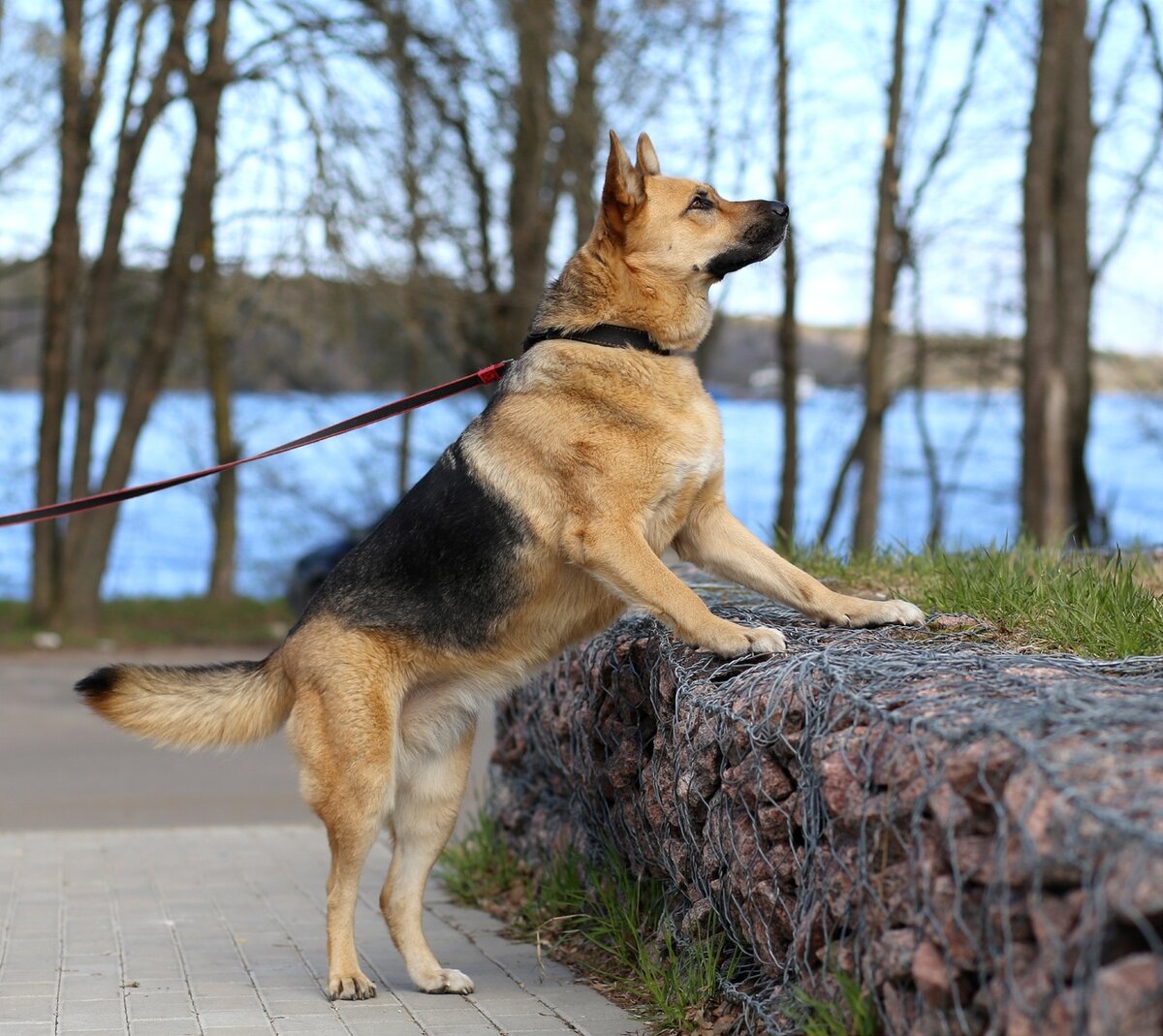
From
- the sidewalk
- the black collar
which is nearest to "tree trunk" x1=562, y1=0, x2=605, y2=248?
the sidewalk

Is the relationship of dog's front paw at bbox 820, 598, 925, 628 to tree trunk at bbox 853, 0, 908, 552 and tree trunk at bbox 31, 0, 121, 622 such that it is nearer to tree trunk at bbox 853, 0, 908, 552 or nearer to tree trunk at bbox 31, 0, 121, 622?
tree trunk at bbox 853, 0, 908, 552

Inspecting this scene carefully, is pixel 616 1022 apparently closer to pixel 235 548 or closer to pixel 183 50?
pixel 183 50

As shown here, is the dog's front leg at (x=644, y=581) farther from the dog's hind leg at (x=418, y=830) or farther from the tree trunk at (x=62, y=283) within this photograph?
the tree trunk at (x=62, y=283)

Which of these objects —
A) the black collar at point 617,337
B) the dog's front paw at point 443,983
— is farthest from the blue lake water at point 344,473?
the dog's front paw at point 443,983

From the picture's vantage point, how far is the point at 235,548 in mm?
22781

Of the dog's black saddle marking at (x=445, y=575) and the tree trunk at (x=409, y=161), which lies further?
the tree trunk at (x=409, y=161)

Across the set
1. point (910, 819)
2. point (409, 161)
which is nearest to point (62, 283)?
point (409, 161)

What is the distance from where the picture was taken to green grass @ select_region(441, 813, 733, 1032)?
13.5 ft

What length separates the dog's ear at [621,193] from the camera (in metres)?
4.95

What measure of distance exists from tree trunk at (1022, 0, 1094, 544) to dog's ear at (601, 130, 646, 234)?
385 inches

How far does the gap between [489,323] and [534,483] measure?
14.8 metres

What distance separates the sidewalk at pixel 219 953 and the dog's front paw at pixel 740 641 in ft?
3.93

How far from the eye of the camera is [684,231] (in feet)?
16.7

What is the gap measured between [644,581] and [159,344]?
1304 centimetres
